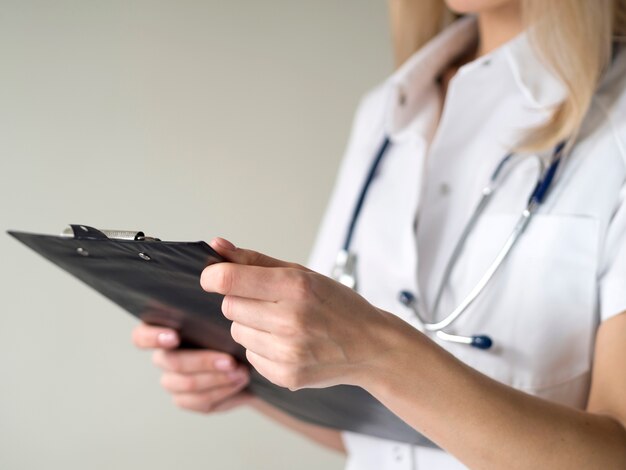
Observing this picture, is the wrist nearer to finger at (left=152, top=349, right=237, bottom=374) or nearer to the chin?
finger at (left=152, top=349, right=237, bottom=374)

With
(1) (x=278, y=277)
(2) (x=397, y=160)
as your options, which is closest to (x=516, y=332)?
(2) (x=397, y=160)

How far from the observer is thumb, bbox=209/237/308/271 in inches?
25.2

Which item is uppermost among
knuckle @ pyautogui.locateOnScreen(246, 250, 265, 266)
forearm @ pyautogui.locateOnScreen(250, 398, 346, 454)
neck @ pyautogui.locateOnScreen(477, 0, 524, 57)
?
neck @ pyautogui.locateOnScreen(477, 0, 524, 57)

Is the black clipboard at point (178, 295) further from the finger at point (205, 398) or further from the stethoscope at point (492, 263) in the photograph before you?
the stethoscope at point (492, 263)

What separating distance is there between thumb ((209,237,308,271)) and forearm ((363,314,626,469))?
126 millimetres

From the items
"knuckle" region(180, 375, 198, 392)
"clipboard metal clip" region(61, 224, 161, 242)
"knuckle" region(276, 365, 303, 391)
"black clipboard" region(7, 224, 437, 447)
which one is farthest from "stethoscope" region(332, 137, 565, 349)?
"clipboard metal clip" region(61, 224, 161, 242)

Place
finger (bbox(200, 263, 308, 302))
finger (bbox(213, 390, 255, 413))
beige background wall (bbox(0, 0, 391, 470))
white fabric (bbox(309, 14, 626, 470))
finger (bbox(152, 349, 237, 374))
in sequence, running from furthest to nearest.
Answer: beige background wall (bbox(0, 0, 391, 470)) < finger (bbox(213, 390, 255, 413)) < finger (bbox(152, 349, 237, 374)) < white fabric (bbox(309, 14, 626, 470)) < finger (bbox(200, 263, 308, 302))

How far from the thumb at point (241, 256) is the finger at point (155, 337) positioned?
411 millimetres

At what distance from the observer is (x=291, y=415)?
47.6 inches

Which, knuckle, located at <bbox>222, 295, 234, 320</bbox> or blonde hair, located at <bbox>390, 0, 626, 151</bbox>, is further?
blonde hair, located at <bbox>390, 0, 626, 151</bbox>

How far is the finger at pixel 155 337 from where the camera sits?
1.04 m

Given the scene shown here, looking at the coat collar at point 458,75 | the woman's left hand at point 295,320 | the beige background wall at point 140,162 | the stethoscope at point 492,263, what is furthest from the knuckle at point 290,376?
the beige background wall at point 140,162

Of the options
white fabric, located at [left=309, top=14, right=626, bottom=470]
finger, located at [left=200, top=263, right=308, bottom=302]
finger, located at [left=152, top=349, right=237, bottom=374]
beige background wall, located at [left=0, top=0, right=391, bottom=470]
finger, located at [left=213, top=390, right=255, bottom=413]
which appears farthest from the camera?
beige background wall, located at [left=0, top=0, right=391, bottom=470]

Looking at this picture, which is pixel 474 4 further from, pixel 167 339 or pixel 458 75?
pixel 167 339
